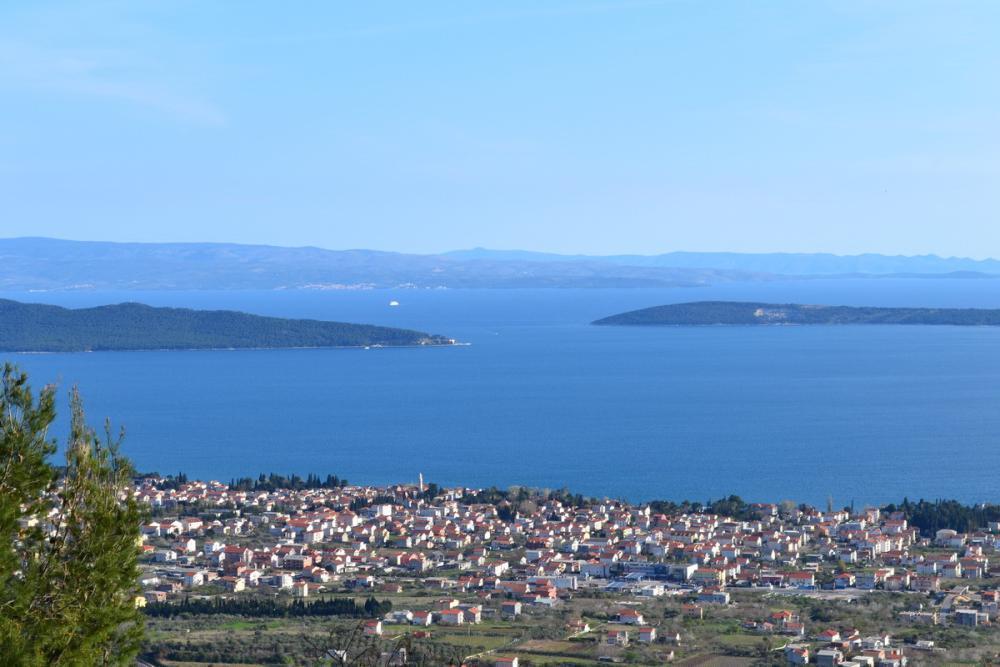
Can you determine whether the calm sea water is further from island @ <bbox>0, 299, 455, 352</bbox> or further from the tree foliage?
the tree foliage

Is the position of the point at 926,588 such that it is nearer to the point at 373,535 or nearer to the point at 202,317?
the point at 373,535

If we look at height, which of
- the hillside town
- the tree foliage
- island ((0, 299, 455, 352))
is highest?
the tree foliage

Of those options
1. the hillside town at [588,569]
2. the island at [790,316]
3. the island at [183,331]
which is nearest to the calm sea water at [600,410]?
the island at [183,331]

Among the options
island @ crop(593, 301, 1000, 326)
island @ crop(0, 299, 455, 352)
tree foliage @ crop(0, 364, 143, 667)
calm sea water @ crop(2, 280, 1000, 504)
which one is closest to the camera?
tree foliage @ crop(0, 364, 143, 667)

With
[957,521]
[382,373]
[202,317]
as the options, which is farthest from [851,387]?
[202,317]

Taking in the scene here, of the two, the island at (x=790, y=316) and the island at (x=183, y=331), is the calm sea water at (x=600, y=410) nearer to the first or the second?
the island at (x=183, y=331)

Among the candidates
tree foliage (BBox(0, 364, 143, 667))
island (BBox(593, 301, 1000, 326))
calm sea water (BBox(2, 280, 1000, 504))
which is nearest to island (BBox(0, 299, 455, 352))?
calm sea water (BBox(2, 280, 1000, 504))
